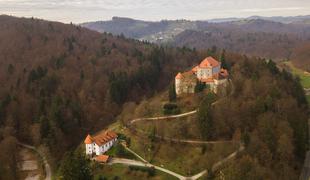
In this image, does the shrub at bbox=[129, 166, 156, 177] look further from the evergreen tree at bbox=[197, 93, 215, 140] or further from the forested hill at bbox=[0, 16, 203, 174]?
the forested hill at bbox=[0, 16, 203, 174]

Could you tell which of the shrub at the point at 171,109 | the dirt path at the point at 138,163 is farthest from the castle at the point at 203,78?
the dirt path at the point at 138,163

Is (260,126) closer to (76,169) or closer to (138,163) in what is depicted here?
A: (138,163)

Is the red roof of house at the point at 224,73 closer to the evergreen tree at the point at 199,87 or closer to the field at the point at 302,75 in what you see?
the evergreen tree at the point at 199,87

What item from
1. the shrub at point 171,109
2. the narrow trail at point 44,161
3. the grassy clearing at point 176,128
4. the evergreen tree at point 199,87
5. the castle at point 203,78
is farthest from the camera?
the castle at point 203,78

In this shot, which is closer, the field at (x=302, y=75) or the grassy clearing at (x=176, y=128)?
the grassy clearing at (x=176, y=128)

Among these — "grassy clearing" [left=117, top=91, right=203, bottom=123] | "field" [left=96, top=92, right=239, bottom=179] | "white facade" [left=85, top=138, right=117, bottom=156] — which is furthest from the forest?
"grassy clearing" [left=117, top=91, right=203, bottom=123]

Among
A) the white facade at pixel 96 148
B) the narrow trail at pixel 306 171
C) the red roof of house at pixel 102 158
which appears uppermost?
the white facade at pixel 96 148

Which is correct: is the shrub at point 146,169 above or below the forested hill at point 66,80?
below

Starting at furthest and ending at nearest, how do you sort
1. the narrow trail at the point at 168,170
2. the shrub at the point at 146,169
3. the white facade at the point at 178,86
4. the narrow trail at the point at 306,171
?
the white facade at the point at 178,86 → the narrow trail at the point at 306,171 → the narrow trail at the point at 168,170 → the shrub at the point at 146,169
